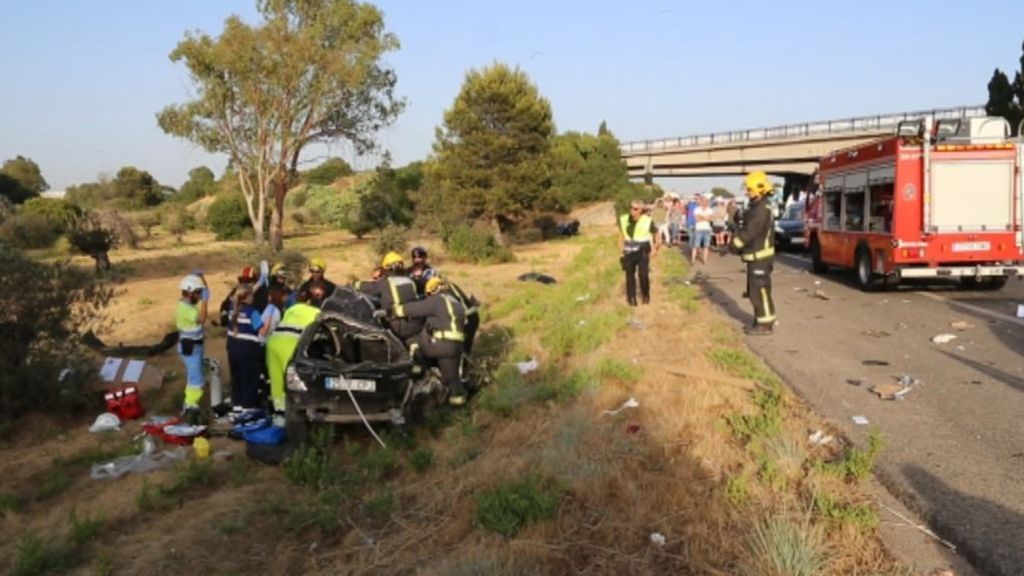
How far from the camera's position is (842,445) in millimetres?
5473

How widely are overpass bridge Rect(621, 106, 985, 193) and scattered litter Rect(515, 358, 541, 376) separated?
36369 mm

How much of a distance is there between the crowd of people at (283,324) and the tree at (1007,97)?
33.6m

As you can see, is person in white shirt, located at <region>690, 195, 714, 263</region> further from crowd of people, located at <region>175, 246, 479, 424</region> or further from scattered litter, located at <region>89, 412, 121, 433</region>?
scattered litter, located at <region>89, 412, 121, 433</region>

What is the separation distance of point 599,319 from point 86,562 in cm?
699

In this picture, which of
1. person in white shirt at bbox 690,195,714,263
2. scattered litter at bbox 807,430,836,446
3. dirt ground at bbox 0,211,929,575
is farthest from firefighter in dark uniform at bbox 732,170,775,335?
person in white shirt at bbox 690,195,714,263

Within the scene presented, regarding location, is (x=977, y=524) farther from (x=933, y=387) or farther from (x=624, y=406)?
(x=933, y=387)

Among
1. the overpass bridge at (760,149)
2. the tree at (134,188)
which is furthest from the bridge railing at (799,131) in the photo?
the tree at (134,188)

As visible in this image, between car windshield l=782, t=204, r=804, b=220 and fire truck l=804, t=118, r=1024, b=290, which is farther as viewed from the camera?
car windshield l=782, t=204, r=804, b=220

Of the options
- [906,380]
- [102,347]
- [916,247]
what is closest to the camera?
[906,380]

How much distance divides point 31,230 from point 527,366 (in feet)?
117

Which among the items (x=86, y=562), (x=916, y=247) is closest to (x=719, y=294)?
(x=916, y=247)

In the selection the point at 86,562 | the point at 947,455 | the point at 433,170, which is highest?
the point at 433,170

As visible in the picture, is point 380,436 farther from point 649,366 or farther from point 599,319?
point 599,319

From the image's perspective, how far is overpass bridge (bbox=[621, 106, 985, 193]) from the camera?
1802 inches
